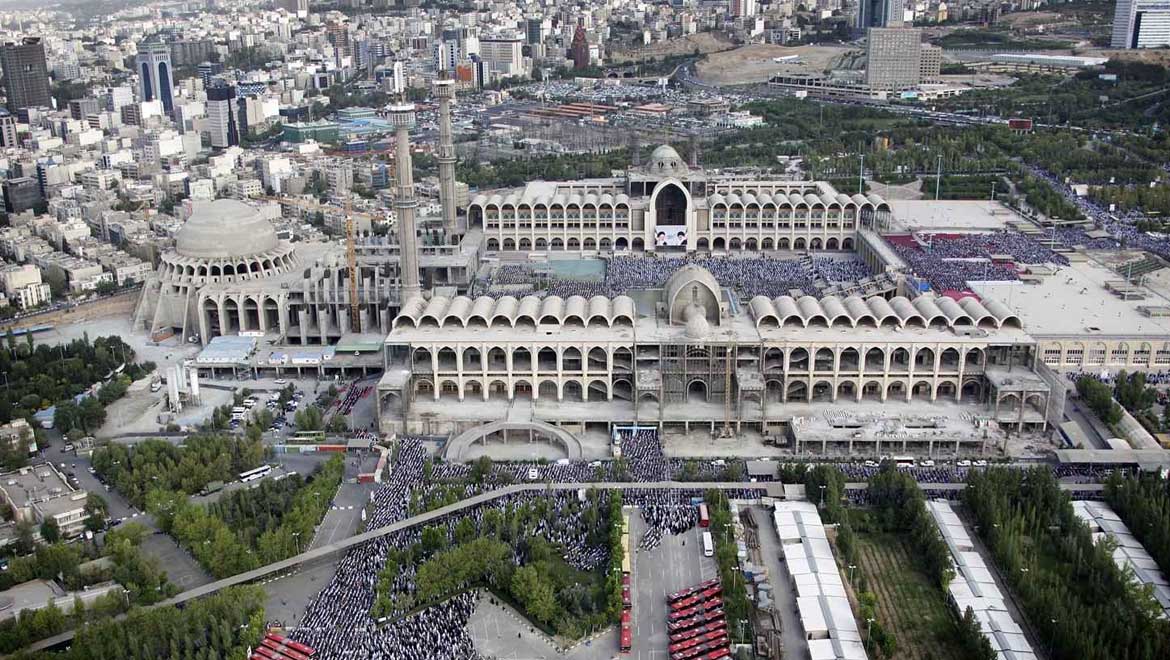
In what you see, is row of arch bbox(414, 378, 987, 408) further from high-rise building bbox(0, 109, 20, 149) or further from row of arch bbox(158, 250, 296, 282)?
high-rise building bbox(0, 109, 20, 149)

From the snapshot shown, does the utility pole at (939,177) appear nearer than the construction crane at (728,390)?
No

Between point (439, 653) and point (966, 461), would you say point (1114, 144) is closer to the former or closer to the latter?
point (966, 461)

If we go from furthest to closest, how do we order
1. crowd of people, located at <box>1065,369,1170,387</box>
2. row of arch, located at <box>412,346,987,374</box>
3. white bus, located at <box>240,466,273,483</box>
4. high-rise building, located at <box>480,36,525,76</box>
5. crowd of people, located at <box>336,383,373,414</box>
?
1. high-rise building, located at <box>480,36,525,76</box>
2. crowd of people, located at <box>1065,369,1170,387</box>
3. crowd of people, located at <box>336,383,373,414</box>
4. row of arch, located at <box>412,346,987,374</box>
5. white bus, located at <box>240,466,273,483</box>

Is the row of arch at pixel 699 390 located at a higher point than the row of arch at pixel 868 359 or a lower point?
lower

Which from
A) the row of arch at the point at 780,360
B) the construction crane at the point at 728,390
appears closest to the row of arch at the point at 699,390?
the row of arch at the point at 780,360

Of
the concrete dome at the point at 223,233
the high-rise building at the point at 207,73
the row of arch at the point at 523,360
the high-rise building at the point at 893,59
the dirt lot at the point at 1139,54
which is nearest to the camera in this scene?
the row of arch at the point at 523,360

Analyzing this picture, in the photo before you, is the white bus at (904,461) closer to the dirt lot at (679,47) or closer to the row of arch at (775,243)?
the row of arch at (775,243)

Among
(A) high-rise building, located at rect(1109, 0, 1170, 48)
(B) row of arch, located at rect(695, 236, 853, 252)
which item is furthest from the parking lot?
(A) high-rise building, located at rect(1109, 0, 1170, 48)
